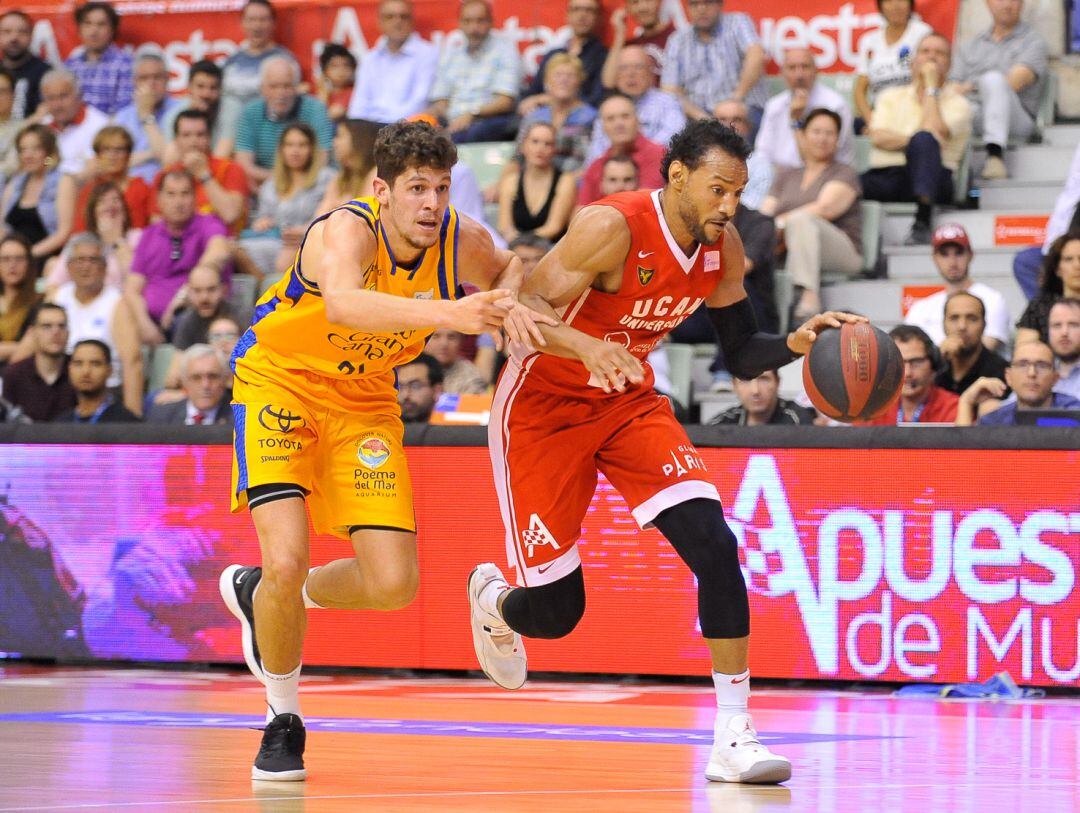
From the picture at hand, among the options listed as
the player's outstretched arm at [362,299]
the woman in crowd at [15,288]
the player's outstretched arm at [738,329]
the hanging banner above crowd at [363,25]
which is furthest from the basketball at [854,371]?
the woman in crowd at [15,288]

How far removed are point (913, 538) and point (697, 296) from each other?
2.56 metres

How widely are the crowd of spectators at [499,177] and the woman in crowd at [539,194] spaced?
2 cm

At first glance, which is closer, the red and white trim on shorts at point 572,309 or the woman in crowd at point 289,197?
the red and white trim on shorts at point 572,309

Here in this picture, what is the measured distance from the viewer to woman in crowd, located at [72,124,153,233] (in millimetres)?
11984

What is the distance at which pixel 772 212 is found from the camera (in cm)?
1038

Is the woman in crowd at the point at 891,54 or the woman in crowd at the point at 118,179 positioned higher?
the woman in crowd at the point at 891,54

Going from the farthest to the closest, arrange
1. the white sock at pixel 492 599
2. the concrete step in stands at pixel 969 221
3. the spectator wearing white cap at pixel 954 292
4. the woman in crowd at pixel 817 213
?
the concrete step in stands at pixel 969 221, the woman in crowd at pixel 817 213, the spectator wearing white cap at pixel 954 292, the white sock at pixel 492 599

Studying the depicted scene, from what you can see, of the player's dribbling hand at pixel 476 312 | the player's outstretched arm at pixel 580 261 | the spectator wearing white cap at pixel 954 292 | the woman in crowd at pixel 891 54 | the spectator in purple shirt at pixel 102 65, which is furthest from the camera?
the spectator in purple shirt at pixel 102 65

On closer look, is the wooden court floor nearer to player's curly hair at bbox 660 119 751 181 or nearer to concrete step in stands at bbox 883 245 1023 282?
player's curly hair at bbox 660 119 751 181

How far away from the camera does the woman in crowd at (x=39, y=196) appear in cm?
1212

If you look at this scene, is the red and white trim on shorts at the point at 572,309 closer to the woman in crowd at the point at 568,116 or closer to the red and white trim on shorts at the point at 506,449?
the red and white trim on shorts at the point at 506,449

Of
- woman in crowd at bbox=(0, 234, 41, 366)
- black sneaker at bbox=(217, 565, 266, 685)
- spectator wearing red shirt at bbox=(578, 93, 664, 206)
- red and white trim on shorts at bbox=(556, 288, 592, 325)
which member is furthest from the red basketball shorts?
woman in crowd at bbox=(0, 234, 41, 366)

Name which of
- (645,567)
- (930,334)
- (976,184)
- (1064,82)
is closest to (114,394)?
(645,567)

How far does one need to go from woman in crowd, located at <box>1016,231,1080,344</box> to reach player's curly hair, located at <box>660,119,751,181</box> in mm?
3772
